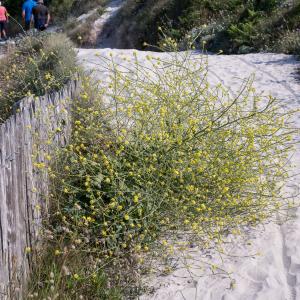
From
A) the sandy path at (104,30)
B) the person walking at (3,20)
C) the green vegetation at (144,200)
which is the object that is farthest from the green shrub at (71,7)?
the green vegetation at (144,200)

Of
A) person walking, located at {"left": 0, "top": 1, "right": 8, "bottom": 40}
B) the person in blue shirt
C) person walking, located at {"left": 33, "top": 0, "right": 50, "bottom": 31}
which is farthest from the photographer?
person walking, located at {"left": 0, "top": 1, "right": 8, "bottom": 40}

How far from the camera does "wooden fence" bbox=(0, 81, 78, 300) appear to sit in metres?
2.80

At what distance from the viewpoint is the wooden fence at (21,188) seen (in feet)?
9.20

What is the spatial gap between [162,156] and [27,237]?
109 cm

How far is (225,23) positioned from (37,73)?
7491mm

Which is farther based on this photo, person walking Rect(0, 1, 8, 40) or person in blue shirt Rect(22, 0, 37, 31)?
person walking Rect(0, 1, 8, 40)

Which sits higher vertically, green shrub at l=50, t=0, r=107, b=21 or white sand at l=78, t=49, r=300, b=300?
green shrub at l=50, t=0, r=107, b=21

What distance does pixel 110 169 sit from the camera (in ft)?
11.1

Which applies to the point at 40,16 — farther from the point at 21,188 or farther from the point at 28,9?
the point at 21,188

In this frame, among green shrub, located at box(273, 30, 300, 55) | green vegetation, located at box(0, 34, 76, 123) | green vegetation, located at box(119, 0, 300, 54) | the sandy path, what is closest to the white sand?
green vegetation, located at box(0, 34, 76, 123)

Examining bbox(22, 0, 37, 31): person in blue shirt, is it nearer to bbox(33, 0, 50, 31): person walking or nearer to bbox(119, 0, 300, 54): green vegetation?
bbox(33, 0, 50, 31): person walking

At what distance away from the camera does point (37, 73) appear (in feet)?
23.9

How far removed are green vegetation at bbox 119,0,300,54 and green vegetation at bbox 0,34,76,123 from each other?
220 centimetres

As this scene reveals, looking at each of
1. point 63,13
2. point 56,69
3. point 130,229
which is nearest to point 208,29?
point 56,69
